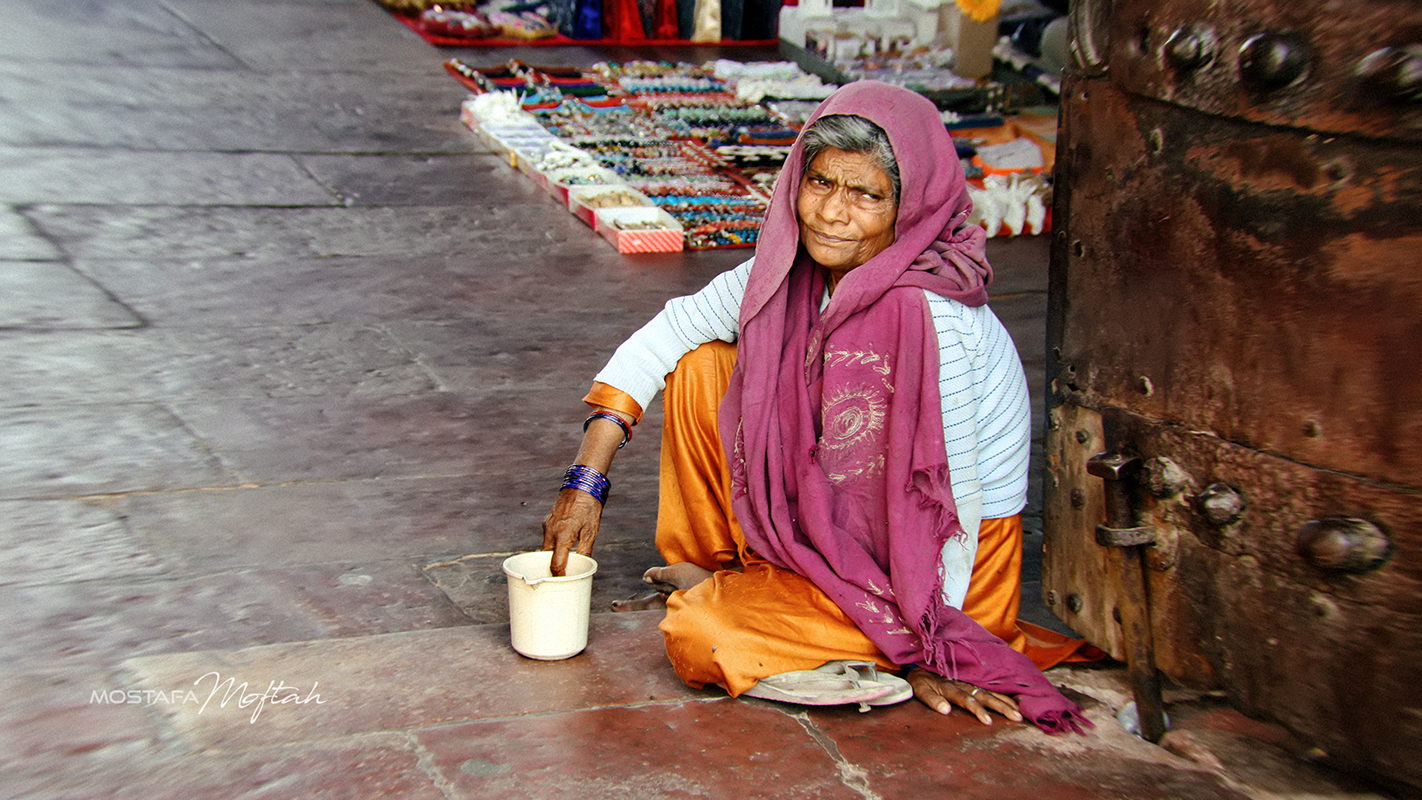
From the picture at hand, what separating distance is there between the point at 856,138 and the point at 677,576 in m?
0.99

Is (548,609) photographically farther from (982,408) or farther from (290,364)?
(290,364)

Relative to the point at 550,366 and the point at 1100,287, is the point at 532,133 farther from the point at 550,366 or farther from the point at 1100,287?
the point at 1100,287

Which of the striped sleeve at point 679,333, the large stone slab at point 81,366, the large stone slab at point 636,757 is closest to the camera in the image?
the large stone slab at point 636,757

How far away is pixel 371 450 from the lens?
3688 mm

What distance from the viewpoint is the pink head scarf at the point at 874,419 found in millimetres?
Answer: 2428

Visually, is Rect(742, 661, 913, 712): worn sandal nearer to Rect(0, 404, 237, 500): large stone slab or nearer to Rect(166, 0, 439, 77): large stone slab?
Rect(0, 404, 237, 500): large stone slab

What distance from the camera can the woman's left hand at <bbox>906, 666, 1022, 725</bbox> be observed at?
2.37 meters

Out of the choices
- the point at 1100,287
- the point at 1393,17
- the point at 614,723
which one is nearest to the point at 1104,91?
the point at 1100,287

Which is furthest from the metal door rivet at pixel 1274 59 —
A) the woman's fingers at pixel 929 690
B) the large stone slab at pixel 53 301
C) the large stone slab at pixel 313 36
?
the large stone slab at pixel 313 36

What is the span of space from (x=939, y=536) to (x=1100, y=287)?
0.53 meters

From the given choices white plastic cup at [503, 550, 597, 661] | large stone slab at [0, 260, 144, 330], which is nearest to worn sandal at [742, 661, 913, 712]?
white plastic cup at [503, 550, 597, 661]

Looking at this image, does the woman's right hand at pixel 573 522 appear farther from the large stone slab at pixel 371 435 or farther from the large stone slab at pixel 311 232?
the large stone slab at pixel 311 232

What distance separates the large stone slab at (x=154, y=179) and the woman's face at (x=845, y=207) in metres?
4.06

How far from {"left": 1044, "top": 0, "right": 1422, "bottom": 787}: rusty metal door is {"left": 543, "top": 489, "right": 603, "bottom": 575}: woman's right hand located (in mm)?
913
